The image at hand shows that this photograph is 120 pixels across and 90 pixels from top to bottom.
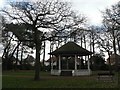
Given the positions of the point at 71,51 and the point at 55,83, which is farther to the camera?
the point at 71,51

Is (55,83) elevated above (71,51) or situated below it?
below

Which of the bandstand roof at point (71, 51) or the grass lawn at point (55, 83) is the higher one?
the bandstand roof at point (71, 51)

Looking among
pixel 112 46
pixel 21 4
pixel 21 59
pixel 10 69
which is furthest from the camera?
pixel 21 59

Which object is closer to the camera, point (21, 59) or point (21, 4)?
point (21, 4)

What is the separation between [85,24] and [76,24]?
1.61 m

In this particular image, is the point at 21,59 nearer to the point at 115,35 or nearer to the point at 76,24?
the point at 115,35

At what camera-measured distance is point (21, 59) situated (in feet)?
235

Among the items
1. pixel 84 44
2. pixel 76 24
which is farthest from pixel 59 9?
pixel 84 44

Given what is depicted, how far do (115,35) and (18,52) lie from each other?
29.5 meters

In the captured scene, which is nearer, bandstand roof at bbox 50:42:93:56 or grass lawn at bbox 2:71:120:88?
grass lawn at bbox 2:71:120:88

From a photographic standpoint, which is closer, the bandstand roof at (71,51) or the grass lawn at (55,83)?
the grass lawn at (55,83)

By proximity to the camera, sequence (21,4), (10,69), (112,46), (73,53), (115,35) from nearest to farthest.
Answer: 1. (21,4)
2. (73,53)
3. (115,35)
4. (112,46)
5. (10,69)

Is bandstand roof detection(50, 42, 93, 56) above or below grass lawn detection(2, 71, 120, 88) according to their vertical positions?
above

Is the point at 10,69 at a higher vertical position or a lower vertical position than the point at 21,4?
lower
